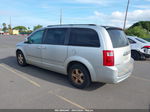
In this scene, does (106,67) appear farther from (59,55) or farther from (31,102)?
(31,102)

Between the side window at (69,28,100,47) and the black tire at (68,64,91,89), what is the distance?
2.15 feet

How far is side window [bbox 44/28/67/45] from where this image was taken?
158 inches

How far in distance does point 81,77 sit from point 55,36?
5.36ft

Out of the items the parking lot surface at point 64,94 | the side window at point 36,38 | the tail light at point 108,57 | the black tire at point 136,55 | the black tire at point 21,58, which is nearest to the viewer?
the parking lot surface at point 64,94

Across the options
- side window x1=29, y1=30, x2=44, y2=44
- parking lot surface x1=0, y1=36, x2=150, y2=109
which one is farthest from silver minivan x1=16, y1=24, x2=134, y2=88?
parking lot surface x1=0, y1=36, x2=150, y2=109

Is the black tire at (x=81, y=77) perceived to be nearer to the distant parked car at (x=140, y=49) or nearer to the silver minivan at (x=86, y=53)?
the silver minivan at (x=86, y=53)

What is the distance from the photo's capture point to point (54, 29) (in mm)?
4332

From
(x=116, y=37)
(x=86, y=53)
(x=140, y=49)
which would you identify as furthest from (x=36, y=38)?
(x=140, y=49)

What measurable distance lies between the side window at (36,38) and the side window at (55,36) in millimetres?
350

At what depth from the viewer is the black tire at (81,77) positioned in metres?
3.55

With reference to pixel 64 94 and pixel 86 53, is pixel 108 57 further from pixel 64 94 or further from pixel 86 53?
pixel 64 94

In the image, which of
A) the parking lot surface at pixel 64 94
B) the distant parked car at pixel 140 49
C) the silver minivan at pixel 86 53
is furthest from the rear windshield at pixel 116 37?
the distant parked car at pixel 140 49

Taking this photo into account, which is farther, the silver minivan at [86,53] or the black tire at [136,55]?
the black tire at [136,55]

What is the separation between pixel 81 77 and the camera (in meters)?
3.69
